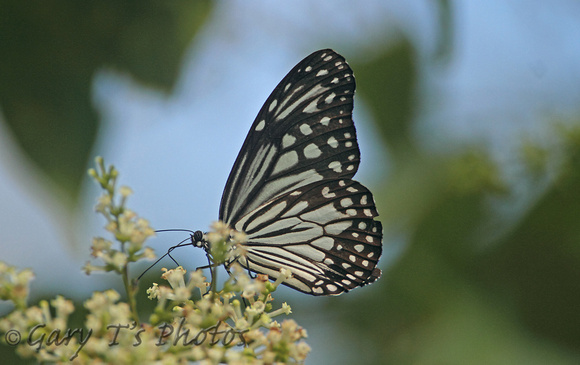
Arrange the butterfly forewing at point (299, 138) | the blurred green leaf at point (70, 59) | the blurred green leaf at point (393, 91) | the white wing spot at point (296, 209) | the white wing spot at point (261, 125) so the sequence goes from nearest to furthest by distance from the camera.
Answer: the butterfly forewing at point (299, 138) < the white wing spot at point (261, 125) < the white wing spot at point (296, 209) < the blurred green leaf at point (70, 59) < the blurred green leaf at point (393, 91)

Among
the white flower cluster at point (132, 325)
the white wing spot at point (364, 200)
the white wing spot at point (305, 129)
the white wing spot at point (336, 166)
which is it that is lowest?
the white flower cluster at point (132, 325)

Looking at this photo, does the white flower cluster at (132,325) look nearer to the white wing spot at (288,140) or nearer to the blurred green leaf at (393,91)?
the white wing spot at (288,140)

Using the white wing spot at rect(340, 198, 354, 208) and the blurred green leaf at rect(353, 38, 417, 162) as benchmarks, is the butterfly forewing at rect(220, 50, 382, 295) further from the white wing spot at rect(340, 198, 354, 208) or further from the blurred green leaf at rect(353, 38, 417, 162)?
the blurred green leaf at rect(353, 38, 417, 162)

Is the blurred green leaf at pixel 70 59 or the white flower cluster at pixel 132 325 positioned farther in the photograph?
the blurred green leaf at pixel 70 59

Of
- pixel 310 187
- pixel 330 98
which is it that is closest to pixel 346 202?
pixel 310 187

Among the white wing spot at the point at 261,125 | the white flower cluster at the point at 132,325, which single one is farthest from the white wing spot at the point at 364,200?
the white flower cluster at the point at 132,325

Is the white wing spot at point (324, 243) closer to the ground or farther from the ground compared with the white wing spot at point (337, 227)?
closer to the ground
